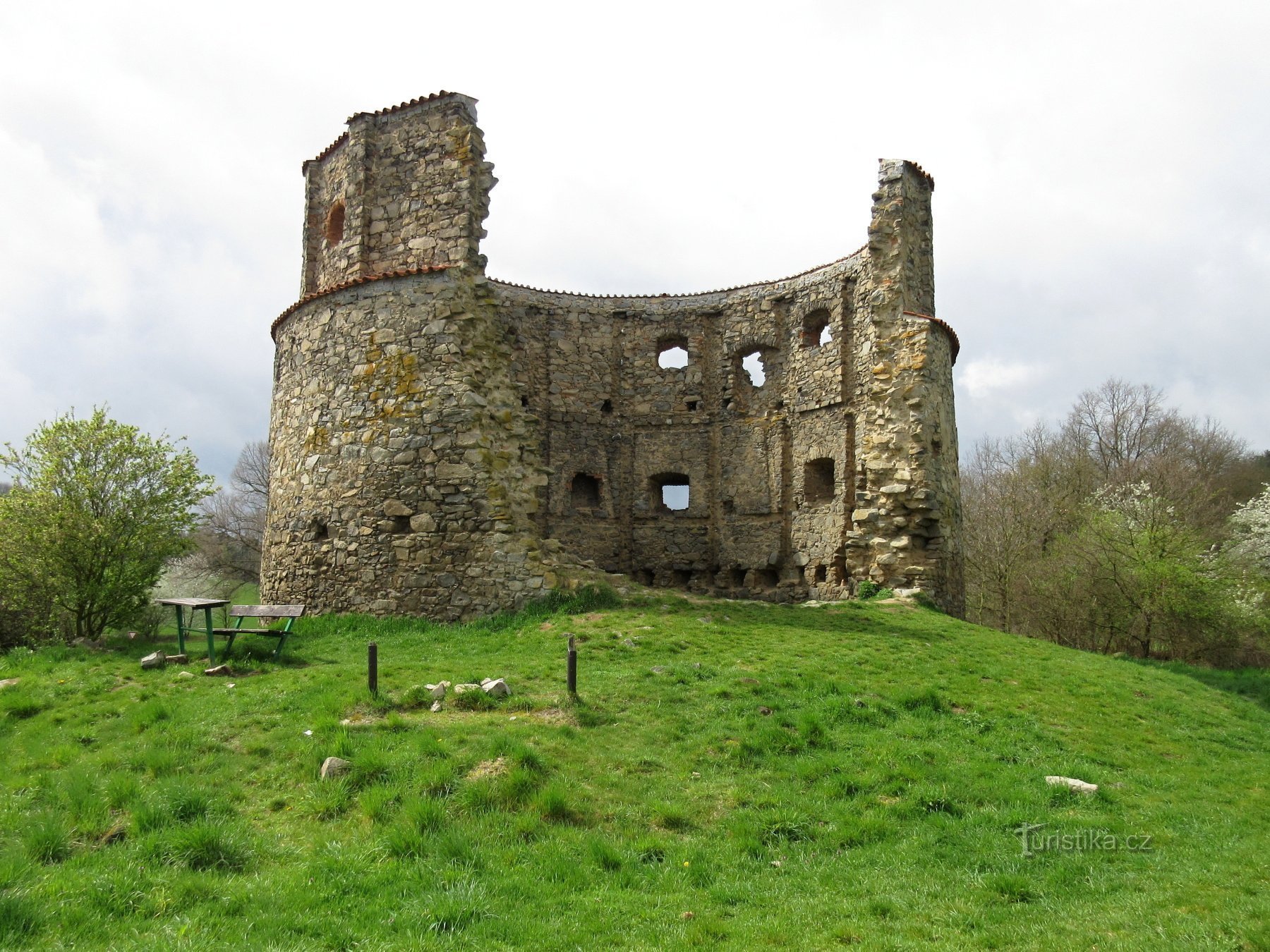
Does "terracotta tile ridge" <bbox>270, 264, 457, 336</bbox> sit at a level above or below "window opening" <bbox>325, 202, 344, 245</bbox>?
below

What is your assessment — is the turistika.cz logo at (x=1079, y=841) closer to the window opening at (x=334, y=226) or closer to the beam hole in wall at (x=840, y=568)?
the beam hole in wall at (x=840, y=568)

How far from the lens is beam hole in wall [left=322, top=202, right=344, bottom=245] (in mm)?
15820

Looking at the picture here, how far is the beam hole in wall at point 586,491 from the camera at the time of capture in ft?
73.0

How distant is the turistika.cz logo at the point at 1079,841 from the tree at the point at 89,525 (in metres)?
12.7

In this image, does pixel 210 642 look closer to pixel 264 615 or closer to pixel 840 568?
pixel 264 615

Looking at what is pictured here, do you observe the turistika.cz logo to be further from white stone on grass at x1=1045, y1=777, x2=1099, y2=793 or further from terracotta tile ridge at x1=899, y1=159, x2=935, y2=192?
terracotta tile ridge at x1=899, y1=159, x2=935, y2=192

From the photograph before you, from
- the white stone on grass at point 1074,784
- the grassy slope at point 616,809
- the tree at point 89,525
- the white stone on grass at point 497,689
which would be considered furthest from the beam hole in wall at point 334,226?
the white stone on grass at point 1074,784

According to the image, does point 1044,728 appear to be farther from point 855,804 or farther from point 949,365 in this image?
point 949,365

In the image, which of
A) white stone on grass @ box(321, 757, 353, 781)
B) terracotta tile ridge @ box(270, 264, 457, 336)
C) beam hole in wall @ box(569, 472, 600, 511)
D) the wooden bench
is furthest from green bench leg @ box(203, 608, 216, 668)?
beam hole in wall @ box(569, 472, 600, 511)

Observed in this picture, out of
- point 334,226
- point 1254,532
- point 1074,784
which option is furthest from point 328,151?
point 1254,532

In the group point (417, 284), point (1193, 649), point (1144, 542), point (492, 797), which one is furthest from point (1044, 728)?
point (1193, 649)

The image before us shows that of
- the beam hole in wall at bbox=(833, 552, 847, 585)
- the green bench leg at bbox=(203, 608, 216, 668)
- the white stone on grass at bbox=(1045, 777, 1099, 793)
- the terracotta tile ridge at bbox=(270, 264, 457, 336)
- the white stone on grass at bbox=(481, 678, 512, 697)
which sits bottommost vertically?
the white stone on grass at bbox=(1045, 777, 1099, 793)

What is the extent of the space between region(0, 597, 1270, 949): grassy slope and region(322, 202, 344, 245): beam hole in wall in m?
9.04

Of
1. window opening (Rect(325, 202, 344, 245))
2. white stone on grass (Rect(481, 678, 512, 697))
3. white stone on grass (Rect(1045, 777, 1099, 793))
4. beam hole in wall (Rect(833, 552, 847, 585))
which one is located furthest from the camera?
beam hole in wall (Rect(833, 552, 847, 585))
